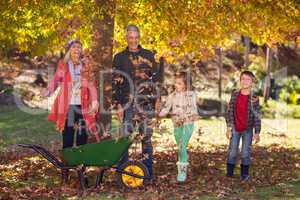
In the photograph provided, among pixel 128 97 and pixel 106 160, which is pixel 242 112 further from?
pixel 106 160

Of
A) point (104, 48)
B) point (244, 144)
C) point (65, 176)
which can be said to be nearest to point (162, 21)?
point (104, 48)

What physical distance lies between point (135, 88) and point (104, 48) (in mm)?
2443

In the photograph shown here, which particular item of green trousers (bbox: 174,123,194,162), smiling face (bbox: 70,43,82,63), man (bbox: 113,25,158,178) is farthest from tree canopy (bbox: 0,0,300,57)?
green trousers (bbox: 174,123,194,162)

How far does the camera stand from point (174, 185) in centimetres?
806

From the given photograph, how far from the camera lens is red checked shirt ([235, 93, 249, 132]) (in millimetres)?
8617

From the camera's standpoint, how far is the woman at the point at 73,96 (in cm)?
802

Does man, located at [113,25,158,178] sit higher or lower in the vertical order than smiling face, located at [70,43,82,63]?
lower

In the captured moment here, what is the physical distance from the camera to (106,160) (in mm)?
7453

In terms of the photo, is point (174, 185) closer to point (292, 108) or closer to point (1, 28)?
point (1, 28)

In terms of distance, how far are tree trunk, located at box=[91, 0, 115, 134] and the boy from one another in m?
2.51

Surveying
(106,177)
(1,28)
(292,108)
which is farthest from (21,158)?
(292,108)

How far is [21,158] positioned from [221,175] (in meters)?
4.57

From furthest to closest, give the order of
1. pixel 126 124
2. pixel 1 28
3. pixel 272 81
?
pixel 272 81 → pixel 1 28 → pixel 126 124

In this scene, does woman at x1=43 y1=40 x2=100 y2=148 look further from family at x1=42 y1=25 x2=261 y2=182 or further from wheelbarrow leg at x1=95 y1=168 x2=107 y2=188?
wheelbarrow leg at x1=95 y1=168 x2=107 y2=188
